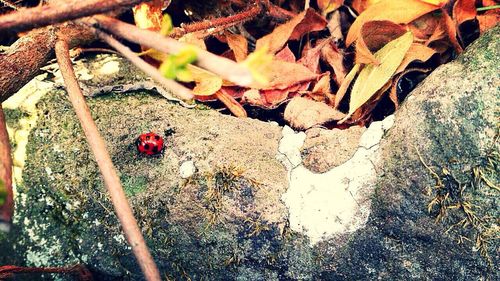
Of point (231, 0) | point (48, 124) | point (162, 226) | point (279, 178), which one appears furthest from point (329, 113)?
point (48, 124)

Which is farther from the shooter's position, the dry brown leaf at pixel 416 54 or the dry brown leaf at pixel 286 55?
the dry brown leaf at pixel 286 55

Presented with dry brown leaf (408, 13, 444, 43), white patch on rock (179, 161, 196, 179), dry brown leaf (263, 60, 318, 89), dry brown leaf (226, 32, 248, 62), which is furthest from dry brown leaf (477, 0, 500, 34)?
white patch on rock (179, 161, 196, 179)

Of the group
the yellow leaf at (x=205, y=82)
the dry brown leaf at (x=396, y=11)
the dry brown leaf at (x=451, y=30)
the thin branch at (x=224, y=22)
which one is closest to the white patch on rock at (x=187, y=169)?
the yellow leaf at (x=205, y=82)

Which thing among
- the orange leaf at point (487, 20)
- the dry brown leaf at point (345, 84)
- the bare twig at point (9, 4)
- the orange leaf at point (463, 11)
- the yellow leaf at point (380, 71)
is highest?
the bare twig at point (9, 4)

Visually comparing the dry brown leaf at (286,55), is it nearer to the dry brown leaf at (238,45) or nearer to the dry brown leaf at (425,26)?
the dry brown leaf at (238,45)

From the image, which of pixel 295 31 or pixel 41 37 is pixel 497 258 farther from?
pixel 41 37

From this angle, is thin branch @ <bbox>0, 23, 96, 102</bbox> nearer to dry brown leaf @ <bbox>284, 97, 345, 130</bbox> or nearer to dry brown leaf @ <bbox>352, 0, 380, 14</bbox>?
dry brown leaf @ <bbox>284, 97, 345, 130</bbox>
